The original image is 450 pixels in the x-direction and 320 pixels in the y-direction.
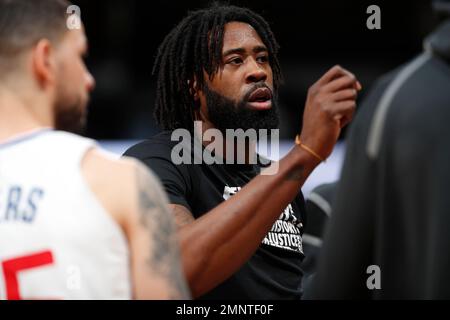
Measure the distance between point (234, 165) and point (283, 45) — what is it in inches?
278

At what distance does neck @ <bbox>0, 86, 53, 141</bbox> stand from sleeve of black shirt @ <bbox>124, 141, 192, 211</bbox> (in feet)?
3.05

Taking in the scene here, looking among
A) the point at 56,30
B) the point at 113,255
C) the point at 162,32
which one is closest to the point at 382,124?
the point at 113,255

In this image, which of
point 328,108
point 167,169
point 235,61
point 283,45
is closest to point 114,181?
point 328,108

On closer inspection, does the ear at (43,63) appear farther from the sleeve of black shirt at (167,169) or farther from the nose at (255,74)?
the nose at (255,74)

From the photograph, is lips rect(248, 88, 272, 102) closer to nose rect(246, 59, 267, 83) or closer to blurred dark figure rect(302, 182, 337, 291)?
nose rect(246, 59, 267, 83)

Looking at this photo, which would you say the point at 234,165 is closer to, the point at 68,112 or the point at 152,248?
the point at 68,112

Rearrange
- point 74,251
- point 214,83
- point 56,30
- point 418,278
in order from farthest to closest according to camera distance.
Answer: point 214,83 → point 56,30 → point 74,251 → point 418,278

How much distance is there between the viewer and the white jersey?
221cm

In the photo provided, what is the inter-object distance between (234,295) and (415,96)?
144 cm

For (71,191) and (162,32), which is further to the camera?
(162,32)

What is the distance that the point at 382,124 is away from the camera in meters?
2.10

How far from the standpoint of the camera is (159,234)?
7.48 ft

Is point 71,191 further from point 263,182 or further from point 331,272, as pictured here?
point 263,182

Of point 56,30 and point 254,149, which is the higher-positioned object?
point 56,30
